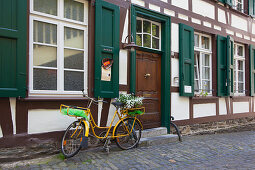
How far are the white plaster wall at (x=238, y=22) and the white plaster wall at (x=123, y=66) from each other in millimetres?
4804

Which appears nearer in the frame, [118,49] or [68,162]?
[68,162]

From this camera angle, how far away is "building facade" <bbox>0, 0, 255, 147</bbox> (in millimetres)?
3412

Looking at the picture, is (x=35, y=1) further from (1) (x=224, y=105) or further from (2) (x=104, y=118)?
(1) (x=224, y=105)

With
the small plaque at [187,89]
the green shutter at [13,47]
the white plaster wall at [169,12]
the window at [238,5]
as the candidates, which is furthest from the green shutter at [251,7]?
the green shutter at [13,47]

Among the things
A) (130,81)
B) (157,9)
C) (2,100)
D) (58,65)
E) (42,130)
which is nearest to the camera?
(2,100)

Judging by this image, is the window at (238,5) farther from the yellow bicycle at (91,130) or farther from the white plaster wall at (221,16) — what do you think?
the yellow bicycle at (91,130)

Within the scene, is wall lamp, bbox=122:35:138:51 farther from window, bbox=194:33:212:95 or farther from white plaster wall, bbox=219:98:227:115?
white plaster wall, bbox=219:98:227:115

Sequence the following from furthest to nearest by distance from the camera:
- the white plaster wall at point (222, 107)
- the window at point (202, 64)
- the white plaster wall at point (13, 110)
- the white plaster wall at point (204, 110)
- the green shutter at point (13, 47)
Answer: the white plaster wall at point (222, 107) < the window at point (202, 64) < the white plaster wall at point (204, 110) < the white plaster wall at point (13, 110) < the green shutter at point (13, 47)

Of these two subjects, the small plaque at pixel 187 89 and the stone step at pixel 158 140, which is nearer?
the stone step at pixel 158 140

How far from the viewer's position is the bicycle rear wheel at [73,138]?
12.0 feet

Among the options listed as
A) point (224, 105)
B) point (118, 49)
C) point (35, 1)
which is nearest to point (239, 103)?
point (224, 105)

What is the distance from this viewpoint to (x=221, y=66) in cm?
690

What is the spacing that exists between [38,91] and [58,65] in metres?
0.57

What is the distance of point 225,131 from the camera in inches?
275
